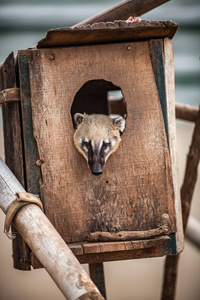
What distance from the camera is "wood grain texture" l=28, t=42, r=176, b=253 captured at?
3.56 meters

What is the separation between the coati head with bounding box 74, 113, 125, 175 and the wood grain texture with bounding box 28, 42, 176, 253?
8cm

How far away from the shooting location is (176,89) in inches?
295

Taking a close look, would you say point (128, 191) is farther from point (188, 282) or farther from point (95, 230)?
point (188, 282)

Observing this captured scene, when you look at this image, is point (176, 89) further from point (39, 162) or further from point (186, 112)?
point (39, 162)

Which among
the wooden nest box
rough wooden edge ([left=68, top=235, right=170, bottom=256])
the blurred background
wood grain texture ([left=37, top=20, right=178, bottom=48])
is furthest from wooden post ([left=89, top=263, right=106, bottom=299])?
the blurred background

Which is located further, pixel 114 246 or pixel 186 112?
pixel 186 112

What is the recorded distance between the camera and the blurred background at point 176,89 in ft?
22.7

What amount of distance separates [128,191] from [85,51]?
1183 millimetres

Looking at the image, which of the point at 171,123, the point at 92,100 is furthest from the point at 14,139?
the point at 92,100

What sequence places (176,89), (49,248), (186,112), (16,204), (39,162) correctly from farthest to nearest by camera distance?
Answer: (176,89), (186,112), (39,162), (16,204), (49,248)

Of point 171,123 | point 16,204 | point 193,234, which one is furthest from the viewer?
point 193,234

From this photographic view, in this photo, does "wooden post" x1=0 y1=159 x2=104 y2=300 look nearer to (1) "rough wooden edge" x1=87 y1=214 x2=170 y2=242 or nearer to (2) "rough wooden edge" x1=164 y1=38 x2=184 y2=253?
(1) "rough wooden edge" x1=87 y1=214 x2=170 y2=242

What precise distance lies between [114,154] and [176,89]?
4.13 meters

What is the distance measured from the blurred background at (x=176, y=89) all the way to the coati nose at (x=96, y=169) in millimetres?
3836
